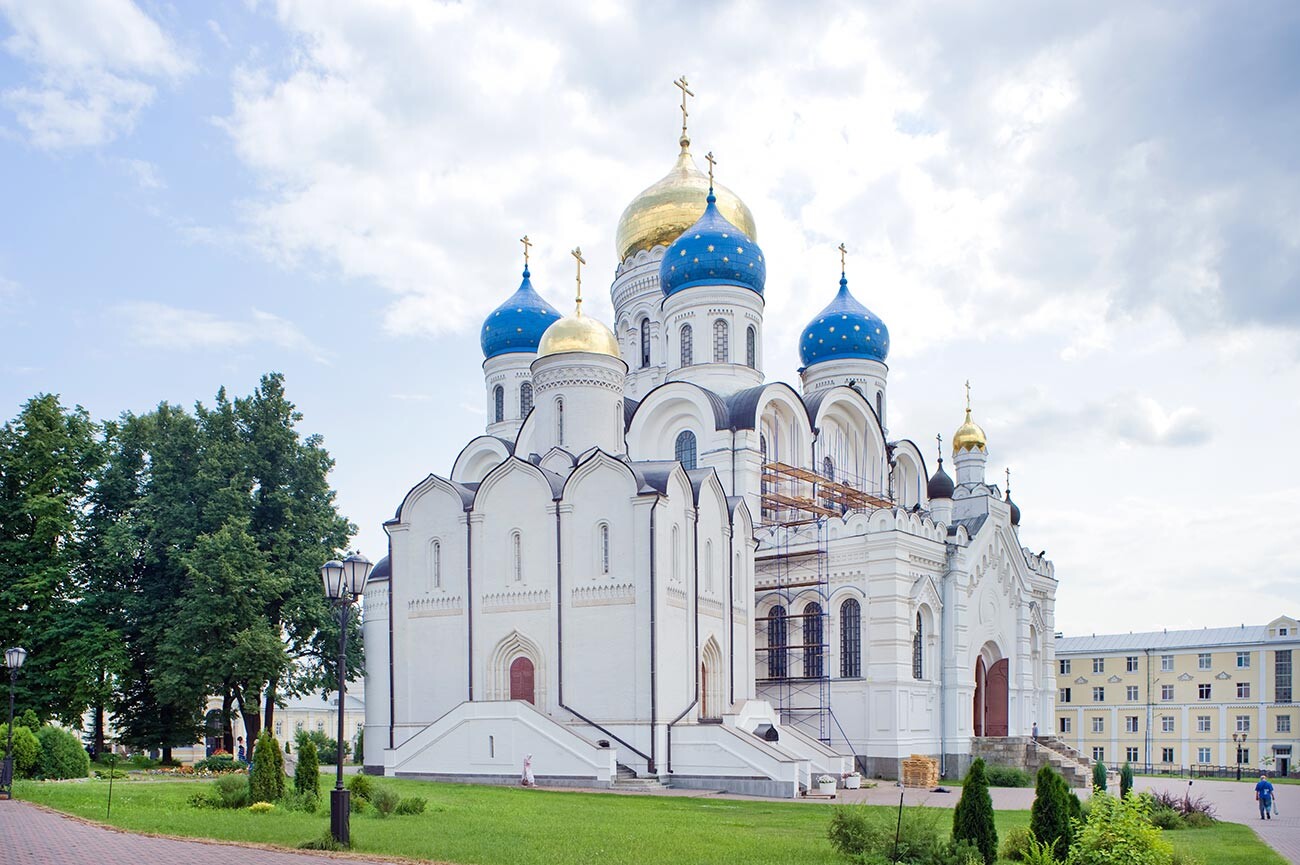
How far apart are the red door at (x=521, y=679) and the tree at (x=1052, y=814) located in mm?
15680

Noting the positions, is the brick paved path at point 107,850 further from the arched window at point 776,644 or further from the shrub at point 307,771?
the arched window at point 776,644

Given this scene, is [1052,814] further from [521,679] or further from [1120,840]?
[521,679]

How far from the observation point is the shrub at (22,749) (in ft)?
67.3

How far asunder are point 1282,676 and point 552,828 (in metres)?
39.5

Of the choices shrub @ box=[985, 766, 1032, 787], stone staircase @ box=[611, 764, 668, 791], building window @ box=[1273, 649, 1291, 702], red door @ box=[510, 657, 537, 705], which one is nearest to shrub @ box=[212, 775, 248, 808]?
stone staircase @ box=[611, 764, 668, 791]

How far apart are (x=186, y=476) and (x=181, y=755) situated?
12613 mm

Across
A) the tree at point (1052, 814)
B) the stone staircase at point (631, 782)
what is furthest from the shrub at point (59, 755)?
the tree at point (1052, 814)

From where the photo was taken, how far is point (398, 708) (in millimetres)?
26328

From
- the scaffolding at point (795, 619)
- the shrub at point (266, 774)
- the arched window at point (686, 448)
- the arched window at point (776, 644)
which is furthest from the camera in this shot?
the arched window at point (686, 448)

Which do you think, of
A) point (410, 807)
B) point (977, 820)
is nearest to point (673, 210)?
point (410, 807)

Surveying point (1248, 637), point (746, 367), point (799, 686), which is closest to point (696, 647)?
point (799, 686)

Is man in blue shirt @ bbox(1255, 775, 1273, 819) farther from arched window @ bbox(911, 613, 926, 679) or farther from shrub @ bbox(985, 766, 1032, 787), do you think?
arched window @ bbox(911, 613, 926, 679)

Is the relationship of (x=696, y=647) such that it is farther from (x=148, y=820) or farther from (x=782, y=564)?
(x=148, y=820)

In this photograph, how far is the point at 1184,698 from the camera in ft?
151
